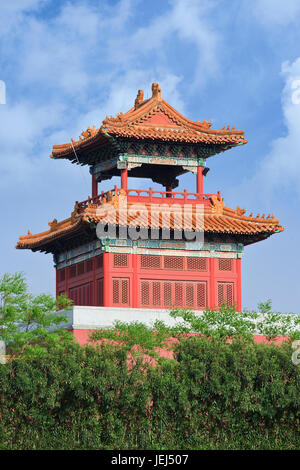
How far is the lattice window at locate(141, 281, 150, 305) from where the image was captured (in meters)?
48.5

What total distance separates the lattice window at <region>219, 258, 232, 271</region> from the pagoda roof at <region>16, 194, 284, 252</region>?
1.20 m

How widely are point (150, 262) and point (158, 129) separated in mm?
5714

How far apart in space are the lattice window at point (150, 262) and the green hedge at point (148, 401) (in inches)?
381

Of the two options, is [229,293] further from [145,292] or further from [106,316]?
[106,316]

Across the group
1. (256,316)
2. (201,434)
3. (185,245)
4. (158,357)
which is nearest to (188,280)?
(185,245)

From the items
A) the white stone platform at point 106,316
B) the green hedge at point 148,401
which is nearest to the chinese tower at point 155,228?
the white stone platform at point 106,316

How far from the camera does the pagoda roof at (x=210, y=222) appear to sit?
48.1 meters

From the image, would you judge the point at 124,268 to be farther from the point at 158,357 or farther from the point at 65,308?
the point at 158,357

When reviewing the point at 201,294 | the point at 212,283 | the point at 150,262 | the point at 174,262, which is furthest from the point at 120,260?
the point at 212,283

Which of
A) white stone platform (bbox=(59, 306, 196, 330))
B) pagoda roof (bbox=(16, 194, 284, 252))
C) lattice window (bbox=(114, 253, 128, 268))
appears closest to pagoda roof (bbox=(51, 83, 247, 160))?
pagoda roof (bbox=(16, 194, 284, 252))

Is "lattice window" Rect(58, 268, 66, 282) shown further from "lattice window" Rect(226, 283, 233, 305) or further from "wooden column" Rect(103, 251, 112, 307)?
"lattice window" Rect(226, 283, 233, 305)
